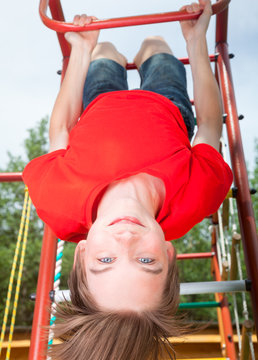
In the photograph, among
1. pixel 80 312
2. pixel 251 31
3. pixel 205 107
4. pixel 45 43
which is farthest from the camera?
pixel 45 43

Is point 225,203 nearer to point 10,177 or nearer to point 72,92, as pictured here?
point 72,92

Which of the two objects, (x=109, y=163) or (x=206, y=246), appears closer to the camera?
(x=109, y=163)

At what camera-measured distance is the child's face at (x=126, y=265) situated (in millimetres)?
952

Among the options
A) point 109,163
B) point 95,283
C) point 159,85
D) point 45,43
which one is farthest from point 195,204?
point 45,43

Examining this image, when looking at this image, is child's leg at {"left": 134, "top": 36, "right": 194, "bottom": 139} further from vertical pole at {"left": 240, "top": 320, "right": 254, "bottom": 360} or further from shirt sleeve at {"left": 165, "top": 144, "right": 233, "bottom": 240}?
vertical pole at {"left": 240, "top": 320, "right": 254, "bottom": 360}

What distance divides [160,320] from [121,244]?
24 centimetres

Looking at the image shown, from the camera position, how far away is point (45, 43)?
31.1 feet

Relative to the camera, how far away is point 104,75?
1718 mm

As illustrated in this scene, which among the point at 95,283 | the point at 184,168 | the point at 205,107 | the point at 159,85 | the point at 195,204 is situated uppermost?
the point at 159,85

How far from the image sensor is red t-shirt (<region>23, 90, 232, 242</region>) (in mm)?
1205

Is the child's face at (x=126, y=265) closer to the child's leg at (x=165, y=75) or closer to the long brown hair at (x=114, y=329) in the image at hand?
the long brown hair at (x=114, y=329)

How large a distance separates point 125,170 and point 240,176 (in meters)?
0.67

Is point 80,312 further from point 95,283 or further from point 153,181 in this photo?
point 153,181

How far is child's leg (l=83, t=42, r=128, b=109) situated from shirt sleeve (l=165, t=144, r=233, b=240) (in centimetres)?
65
